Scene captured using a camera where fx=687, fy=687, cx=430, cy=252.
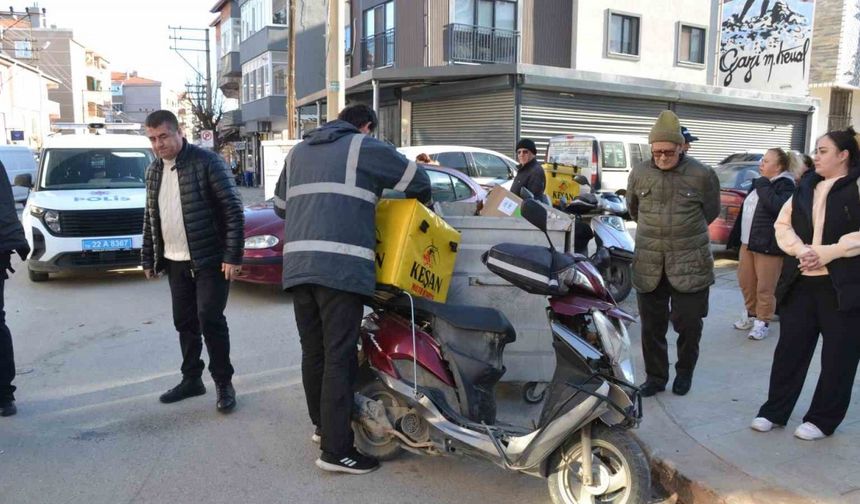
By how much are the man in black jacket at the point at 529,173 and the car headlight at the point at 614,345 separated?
4.46 metres

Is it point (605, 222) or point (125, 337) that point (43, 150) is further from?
point (605, 222)

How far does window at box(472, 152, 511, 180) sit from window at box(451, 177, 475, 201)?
3751mm

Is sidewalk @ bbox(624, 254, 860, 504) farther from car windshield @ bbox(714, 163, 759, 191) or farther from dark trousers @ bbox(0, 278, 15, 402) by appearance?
car windshield @ bbox(714, 163, 759, 191)

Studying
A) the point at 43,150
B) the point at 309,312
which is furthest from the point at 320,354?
the point at 43,150

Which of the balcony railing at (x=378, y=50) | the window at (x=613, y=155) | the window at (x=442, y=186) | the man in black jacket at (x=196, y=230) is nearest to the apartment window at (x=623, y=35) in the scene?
the balcony railing at (x=378, y=50)

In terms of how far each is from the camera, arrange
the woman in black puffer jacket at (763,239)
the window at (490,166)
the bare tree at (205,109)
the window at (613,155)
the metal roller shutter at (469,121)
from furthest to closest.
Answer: the bare tree at (205,109), the metal roller shutter at (469,121), the window at (613,155), the window at (490,166), the woman in black puffer jacket at (763,239)

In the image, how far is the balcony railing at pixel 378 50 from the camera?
957 inches

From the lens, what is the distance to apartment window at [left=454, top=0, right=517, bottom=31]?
22375mm

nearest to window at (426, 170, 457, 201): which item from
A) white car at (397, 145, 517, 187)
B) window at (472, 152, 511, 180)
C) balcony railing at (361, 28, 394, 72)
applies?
white car at (397, 145, 517, 187)

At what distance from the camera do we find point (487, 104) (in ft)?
64.4

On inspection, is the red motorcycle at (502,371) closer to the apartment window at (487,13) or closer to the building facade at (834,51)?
the apartment window at (487,13)

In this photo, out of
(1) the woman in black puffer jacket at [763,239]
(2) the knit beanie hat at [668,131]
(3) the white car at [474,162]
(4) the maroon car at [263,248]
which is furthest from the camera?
(3) the white car at [474,162]

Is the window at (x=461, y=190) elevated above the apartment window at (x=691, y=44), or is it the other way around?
the apartment window at (x=691, y=44)

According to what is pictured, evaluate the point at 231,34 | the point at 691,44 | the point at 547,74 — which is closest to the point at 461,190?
the point at 547,74
